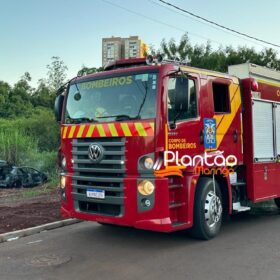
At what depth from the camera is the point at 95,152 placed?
22.8 ft

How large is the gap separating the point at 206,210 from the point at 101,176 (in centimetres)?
187

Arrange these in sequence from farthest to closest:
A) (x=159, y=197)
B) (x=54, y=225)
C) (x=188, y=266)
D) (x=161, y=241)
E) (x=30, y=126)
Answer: (x=30, y=126)
(x=54, y=225)
(x=161, y=241)
(x=159, y=197)
(x=188, y=266)

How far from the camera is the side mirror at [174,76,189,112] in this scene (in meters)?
6.79

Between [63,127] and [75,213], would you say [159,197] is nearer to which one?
[75,213]

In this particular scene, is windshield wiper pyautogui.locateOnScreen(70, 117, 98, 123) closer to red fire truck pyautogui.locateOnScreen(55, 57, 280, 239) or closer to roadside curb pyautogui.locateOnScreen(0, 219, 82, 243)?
red fire truck pyautogui.locateOnScreen(55, 57, 280, 239)

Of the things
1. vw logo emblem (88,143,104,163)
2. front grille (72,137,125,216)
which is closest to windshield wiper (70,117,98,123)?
front grille (72,137,125,216)

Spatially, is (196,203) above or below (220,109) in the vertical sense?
below

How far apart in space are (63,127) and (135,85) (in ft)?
5.32

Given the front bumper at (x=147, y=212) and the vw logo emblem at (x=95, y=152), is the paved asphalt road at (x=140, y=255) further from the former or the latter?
the vw logo emblem at (x=95, y=152)

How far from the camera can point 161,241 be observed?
7.42 metres

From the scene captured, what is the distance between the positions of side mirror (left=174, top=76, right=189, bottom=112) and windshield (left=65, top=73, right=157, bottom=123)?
1.22 feet

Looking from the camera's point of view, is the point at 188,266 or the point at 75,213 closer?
the point at 188,266

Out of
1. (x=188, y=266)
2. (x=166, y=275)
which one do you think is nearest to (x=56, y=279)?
(x=166, y=275)

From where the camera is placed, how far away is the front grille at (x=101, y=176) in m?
6.75
